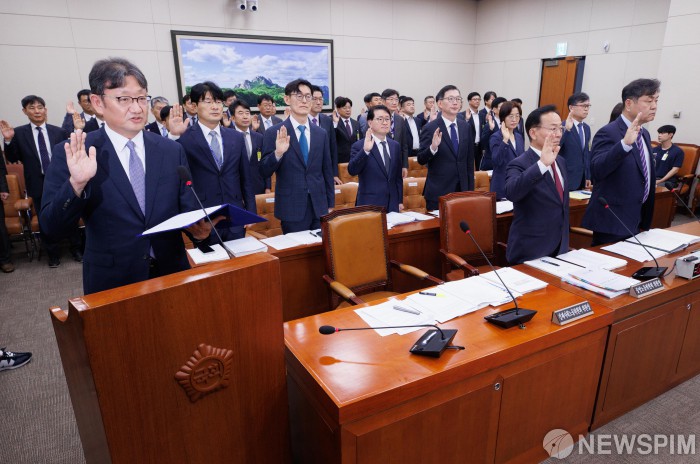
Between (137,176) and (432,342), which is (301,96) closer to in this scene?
(137,176)

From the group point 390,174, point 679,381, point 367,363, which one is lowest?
point 679,381

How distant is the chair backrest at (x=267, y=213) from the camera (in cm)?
338

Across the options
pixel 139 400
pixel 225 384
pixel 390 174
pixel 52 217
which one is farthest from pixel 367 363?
pixel 390 174

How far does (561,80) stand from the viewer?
806 centimetres

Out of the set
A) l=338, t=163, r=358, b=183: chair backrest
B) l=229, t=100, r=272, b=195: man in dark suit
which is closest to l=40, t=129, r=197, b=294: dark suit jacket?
l=229, t=100, r=272, b=195: man in dark suit

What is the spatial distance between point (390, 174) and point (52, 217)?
2.41m

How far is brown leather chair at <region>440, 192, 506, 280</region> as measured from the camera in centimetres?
273

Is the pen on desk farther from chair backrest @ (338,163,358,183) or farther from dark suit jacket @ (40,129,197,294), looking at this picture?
chair backrest @ (338,163,358,183)

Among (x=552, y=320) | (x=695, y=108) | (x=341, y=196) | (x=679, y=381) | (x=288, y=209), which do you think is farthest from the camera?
(x=695, y=108)

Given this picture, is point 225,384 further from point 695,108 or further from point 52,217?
point 695,108

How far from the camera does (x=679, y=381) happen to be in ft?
7.51

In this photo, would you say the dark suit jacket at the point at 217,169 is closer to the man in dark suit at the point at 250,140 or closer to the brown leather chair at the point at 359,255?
the brown leather chair at the point at 359,255

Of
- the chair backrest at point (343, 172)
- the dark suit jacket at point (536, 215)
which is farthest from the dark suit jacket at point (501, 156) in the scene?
the chair backrest at point (343, 172)

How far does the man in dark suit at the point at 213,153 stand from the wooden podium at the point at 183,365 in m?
1.71
